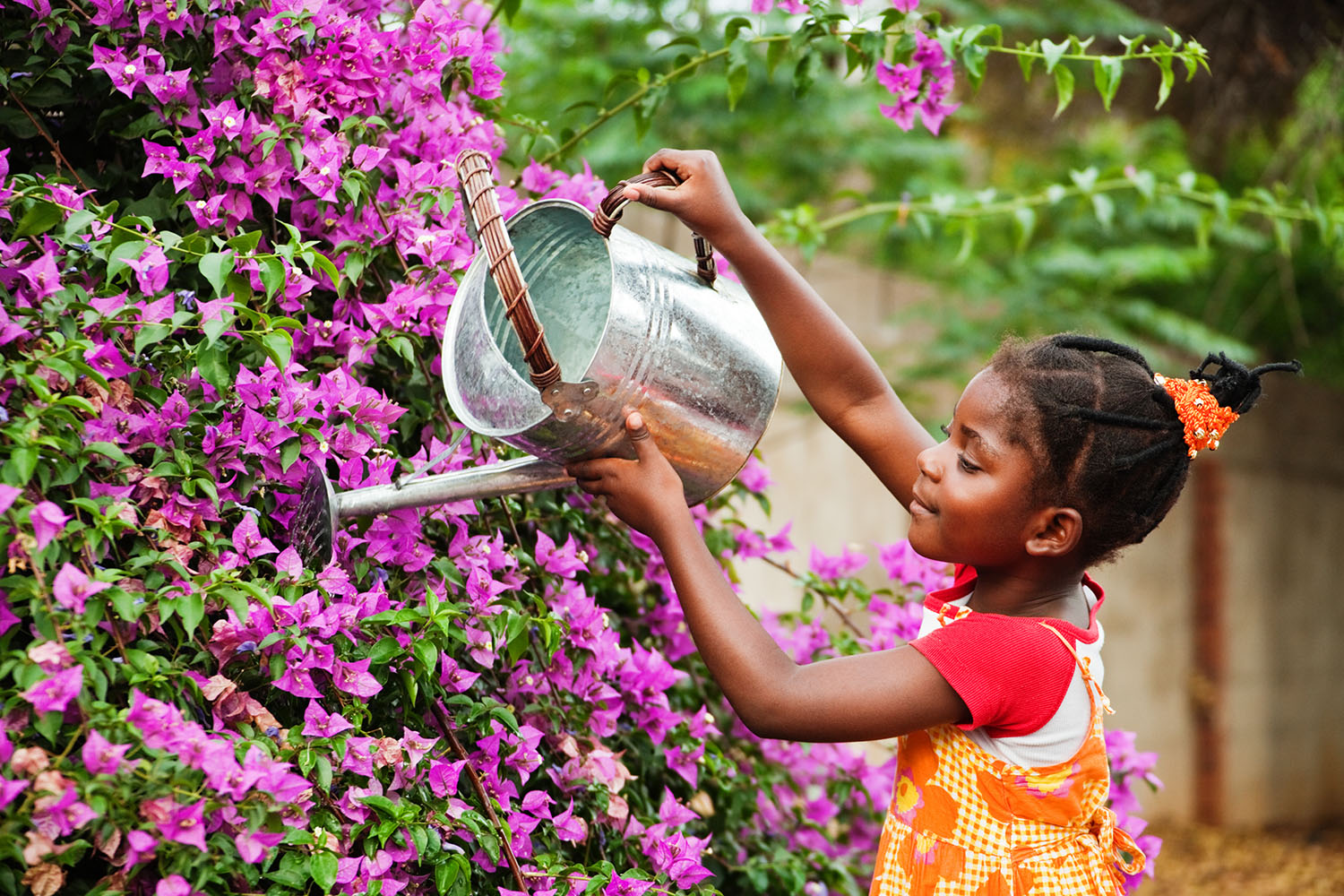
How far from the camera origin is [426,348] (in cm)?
162

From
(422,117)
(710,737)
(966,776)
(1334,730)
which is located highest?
(422,117)

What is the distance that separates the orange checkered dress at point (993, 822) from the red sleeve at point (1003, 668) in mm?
36

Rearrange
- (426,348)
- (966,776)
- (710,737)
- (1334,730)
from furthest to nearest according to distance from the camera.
→ (1334,730)
(710,737)
(426,348)
(966,776)

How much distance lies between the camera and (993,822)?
4.58ft

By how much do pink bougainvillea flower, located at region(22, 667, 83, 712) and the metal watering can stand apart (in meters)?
0.34

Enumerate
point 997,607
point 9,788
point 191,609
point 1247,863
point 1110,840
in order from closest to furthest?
point 9,788
point 191,609
point 997,607
point 1110,840
point 1247,863

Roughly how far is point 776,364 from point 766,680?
0.40m

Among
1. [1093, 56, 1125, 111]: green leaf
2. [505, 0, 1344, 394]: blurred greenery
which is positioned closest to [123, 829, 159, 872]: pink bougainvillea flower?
[1093, 56, 1125, 111]: green leaf

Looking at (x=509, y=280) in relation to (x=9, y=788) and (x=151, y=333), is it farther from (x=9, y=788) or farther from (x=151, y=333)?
(x=9, y=788)

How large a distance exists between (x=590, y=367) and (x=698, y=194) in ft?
0.99

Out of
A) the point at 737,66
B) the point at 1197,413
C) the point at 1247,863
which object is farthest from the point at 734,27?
the point at 1247,863

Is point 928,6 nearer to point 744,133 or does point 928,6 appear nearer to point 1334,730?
point 744,133

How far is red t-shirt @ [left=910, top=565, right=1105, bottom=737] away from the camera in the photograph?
1305 mm

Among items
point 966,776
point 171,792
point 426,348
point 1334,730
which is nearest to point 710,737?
point 966,776
